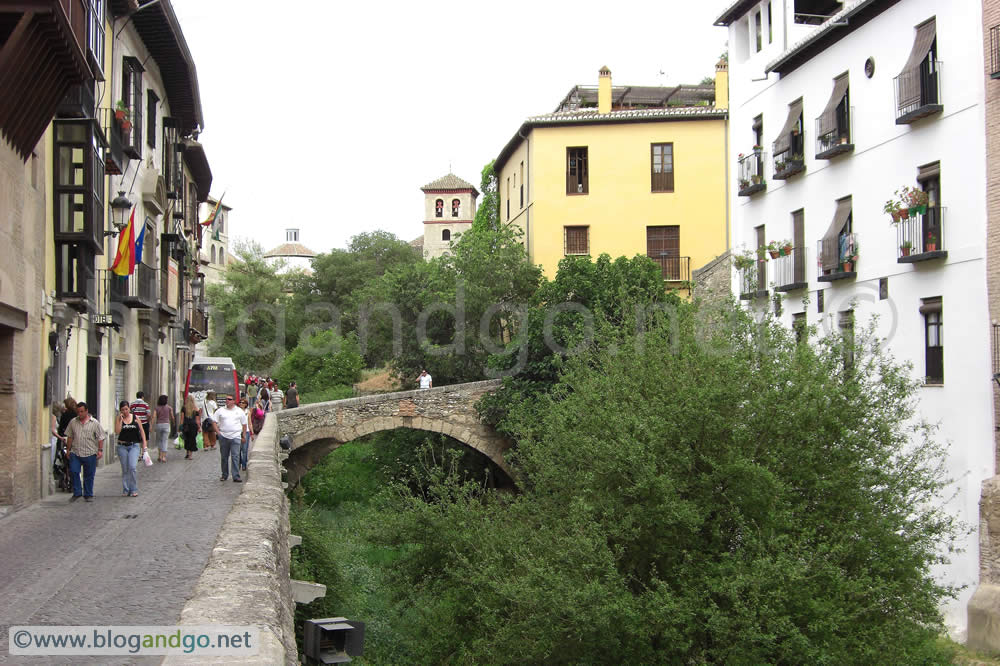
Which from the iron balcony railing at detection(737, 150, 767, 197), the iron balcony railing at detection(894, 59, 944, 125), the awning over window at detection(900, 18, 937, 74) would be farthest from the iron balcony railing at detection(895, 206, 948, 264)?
the iron balcony railing at detection(737, 150, 767, 197)

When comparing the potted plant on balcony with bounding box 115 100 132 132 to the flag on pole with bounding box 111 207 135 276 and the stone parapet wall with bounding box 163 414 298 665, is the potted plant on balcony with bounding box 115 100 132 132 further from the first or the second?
the stone parapet wall with bounding box 163 414 298 665

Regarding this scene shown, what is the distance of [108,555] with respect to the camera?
363 inches

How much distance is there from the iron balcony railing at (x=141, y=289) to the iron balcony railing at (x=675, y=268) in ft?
57.8

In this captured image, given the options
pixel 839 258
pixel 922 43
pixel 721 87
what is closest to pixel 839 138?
pixel 839 258

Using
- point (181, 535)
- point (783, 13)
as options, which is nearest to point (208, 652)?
point (181, 535)

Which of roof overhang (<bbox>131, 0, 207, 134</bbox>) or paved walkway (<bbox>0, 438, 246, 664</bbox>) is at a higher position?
roof overhang (<bbox>131, 0, 207, 134</bbox>)

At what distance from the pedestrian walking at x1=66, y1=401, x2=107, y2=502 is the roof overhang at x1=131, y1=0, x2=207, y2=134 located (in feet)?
32.0

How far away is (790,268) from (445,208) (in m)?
61.0

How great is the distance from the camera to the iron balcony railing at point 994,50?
52.3ft

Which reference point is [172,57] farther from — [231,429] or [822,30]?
[822,30]

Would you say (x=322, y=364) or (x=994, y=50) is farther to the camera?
(x=322, y=364)

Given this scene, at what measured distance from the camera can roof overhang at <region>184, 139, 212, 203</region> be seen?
31.2m

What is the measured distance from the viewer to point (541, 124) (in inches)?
1375

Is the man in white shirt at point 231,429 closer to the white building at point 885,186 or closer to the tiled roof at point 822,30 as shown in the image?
the white building at point 885,186
